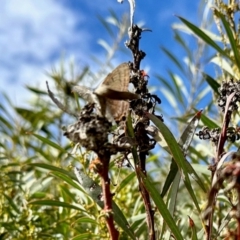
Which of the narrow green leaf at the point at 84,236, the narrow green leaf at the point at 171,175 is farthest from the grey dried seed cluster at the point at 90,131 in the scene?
the narrow green leaf at the point at 84,236

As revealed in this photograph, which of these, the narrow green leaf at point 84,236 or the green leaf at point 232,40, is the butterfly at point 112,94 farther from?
the green leaf at point 232,40

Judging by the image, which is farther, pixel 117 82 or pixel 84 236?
pixel 84 236

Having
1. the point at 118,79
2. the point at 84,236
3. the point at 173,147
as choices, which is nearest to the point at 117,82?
the point at 118,79

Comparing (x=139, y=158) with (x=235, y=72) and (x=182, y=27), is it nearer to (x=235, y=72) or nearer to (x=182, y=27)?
(x=235, y=72)

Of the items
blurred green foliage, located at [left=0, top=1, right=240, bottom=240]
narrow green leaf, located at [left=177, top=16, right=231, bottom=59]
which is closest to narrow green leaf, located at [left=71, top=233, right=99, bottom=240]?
blurred green foliage, located at [left=0, top=1, right=240, bottom=240]

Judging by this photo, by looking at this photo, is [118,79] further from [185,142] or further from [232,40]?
[232,40]

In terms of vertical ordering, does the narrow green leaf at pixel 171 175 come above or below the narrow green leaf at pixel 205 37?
below

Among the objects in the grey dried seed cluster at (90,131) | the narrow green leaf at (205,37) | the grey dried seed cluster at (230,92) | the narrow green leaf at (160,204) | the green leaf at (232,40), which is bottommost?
the narrow green leaf at (160,204)

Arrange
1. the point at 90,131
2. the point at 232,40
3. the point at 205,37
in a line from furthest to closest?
the point at 205,37 → the point at 232,40 → the point at 90,131

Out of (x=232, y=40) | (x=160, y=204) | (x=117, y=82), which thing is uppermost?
(x=232, y=40)
